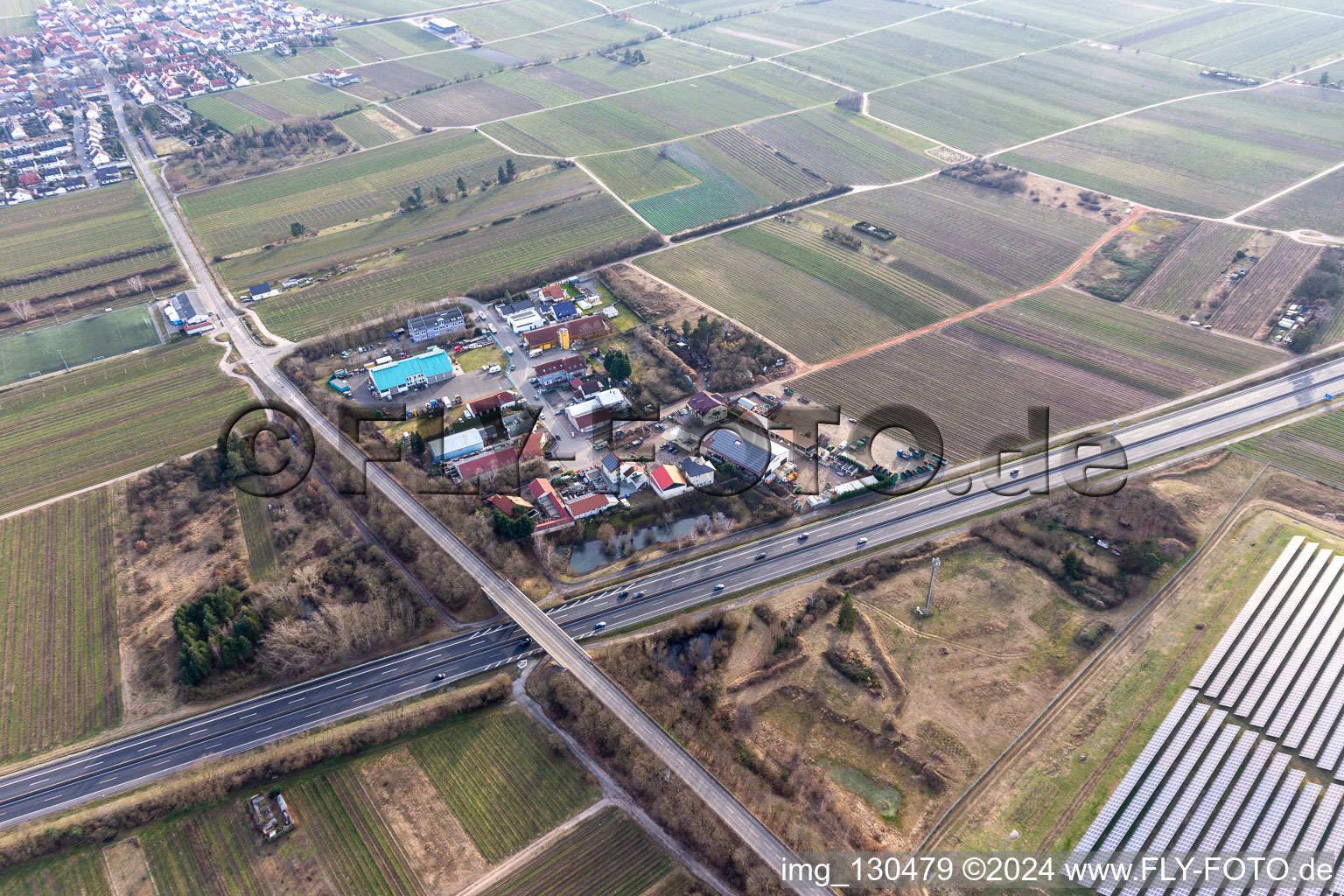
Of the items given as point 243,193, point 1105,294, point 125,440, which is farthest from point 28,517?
point 1105,294

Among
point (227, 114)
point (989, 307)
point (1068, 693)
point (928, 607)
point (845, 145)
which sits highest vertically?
point (845, 145)

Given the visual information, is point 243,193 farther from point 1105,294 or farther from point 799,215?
point 1105,294

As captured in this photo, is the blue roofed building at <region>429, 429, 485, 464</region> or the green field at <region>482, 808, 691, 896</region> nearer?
the green field at <region>482, 808, 691, 896</region>

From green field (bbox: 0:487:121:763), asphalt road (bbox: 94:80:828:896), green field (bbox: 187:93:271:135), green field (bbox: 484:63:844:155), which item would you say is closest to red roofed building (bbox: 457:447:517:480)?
asphalt road (bbox: 94:80:828:896)

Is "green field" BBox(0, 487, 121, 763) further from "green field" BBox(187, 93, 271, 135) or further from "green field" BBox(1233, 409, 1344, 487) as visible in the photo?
"green field" BBox(187, 93, 271, 135)

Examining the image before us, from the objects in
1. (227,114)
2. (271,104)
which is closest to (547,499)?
(227,114)

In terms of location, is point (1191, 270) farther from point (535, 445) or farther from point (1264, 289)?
point (535, 445)

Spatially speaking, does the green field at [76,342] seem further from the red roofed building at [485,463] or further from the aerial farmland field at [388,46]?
the aerial farmland field at [388,46]

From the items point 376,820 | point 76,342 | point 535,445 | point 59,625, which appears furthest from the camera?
point 76,342
